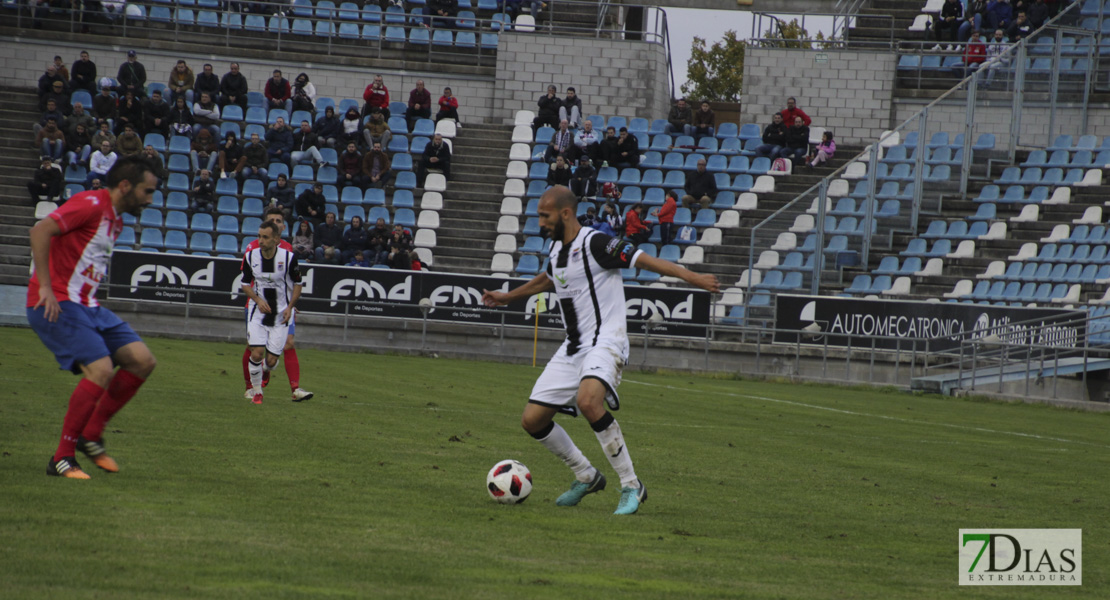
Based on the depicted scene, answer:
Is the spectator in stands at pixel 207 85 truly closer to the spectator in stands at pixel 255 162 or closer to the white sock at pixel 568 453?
the spectator in stands at pixel 255 162

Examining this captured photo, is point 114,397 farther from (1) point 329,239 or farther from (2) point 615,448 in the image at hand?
(1) point 329,239

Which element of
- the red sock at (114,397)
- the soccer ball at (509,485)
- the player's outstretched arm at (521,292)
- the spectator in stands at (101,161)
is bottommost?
the soccer ball at (509,485)

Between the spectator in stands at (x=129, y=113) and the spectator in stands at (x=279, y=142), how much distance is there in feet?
11.5

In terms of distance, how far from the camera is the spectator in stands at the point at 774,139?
32.8 m

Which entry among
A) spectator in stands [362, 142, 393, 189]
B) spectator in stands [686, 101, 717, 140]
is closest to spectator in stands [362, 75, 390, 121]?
spectator in stands [362, 142, 393, 189]

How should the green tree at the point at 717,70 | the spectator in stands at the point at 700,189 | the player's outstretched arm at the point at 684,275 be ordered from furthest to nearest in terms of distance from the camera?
the green tree at the point at 717,70, the spectator in stands at the point at 700,189, the player's outstretched arm at the point at 684,275

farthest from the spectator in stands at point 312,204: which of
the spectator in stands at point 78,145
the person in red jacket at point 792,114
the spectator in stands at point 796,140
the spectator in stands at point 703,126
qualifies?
the person in red jacket at point 792,114

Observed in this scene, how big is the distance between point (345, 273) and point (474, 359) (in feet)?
11.8

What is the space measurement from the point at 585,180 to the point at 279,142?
837 centimetres

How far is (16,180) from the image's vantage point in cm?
3180

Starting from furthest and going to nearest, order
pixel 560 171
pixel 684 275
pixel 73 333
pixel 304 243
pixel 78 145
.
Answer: pixel 78 145, pixel 560 171, pixel 304 243, pixel 73 333, pixel 684 275

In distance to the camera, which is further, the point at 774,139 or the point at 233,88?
the point at 233,88

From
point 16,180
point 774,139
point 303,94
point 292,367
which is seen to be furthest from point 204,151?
point 292,367

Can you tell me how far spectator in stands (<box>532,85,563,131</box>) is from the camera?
109ft
